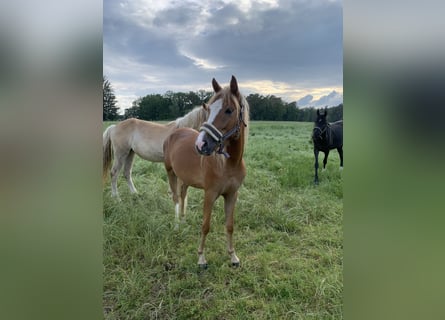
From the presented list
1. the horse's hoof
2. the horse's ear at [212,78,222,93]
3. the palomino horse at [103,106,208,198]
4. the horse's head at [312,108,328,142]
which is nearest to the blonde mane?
the palomino horse at [103,106,208,198]

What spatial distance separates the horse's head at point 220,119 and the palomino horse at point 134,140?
437 mm

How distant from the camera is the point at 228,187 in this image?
1.86 meters

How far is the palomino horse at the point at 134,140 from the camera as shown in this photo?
6.88 ft

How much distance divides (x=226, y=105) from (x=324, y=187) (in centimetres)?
93

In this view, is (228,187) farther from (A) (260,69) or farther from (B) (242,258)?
(A) (260,69)

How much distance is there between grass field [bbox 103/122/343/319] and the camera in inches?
62.7

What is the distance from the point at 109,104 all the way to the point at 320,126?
4.44ft

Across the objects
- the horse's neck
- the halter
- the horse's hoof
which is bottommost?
the horse's hoof

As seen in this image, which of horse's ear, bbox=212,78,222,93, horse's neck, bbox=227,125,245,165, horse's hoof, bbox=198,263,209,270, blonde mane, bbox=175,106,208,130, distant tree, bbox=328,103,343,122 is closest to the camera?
distant tree, bbox=328,103,343,122

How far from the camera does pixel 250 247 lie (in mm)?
1937

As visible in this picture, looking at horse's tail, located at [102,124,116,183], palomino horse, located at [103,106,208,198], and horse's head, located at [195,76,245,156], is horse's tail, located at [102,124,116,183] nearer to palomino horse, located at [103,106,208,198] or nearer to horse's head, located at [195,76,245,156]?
palomino horse, located at [103,106,208,198]

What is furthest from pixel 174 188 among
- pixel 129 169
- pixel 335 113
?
pixel 335 113

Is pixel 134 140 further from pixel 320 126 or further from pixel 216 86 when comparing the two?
pixel 320 126
